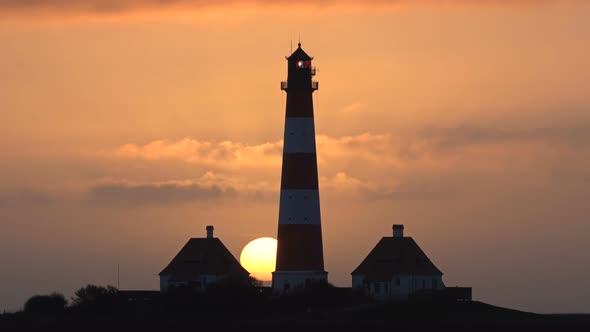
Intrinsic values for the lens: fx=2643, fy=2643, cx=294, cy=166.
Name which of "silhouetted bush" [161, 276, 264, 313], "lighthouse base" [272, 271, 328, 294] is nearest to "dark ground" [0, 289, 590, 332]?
"silhouetted bush" [161, 276, 264, 313]

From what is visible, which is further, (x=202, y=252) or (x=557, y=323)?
(x=202, y=252)

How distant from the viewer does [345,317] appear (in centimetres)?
13762

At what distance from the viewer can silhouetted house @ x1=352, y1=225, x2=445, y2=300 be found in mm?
153000

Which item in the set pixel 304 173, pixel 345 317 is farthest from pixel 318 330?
pixel 304 173

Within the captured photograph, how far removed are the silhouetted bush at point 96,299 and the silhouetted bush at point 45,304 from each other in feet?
4.43

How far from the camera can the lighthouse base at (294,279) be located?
14812 cm

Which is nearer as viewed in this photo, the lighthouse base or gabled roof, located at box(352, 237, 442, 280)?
the lighthouse base

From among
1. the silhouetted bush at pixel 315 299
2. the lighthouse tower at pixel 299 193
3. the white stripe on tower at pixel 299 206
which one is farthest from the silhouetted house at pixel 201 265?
the silhouetted bush at pixel 315 299

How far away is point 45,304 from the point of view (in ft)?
491

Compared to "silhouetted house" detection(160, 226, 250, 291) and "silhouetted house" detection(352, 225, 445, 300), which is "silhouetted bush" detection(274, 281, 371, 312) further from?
"silhouetted house" detection(160, 226, 250, 291)

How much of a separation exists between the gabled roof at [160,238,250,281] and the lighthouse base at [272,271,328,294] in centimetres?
657

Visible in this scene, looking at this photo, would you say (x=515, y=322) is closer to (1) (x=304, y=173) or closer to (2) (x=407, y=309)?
(2) (x=407, y=309)

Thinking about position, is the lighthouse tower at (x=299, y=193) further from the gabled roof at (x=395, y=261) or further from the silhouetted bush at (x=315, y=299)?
the gabled roof at (x=395, y=261)

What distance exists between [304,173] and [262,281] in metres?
10.7
